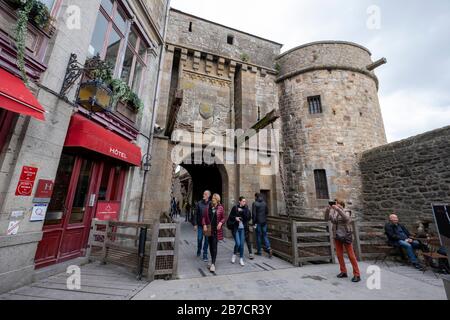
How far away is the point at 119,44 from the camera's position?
20.5 feet

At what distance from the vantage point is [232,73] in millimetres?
10773

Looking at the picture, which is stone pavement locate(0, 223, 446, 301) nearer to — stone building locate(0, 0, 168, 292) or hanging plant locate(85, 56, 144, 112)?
stone building locate(0, 0, 168, 292)

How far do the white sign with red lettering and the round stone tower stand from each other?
981 centimetres

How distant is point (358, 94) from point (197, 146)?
9.33 meters

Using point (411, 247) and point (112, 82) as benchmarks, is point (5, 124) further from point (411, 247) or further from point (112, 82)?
point (411, 247)

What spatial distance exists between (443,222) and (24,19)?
23.2 feet

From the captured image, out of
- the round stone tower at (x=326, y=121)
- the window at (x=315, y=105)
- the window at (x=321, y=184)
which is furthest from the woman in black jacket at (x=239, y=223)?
the window at (x=315, y=105)

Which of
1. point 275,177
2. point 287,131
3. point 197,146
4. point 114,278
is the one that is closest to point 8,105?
point 114,278

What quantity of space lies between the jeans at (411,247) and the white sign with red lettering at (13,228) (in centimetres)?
837

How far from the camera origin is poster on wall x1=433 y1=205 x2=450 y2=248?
2.24m

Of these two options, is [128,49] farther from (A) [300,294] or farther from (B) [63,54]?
(A) [300,294]

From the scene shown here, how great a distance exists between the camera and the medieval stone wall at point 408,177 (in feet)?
21.4

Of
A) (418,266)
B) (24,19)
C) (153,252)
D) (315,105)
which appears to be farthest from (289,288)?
(315,105)

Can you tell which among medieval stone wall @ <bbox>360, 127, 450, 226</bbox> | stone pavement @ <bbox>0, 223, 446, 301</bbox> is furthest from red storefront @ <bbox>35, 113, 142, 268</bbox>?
medieval stone wall @ <bbox>360, 127, 450, 226</bbox>
